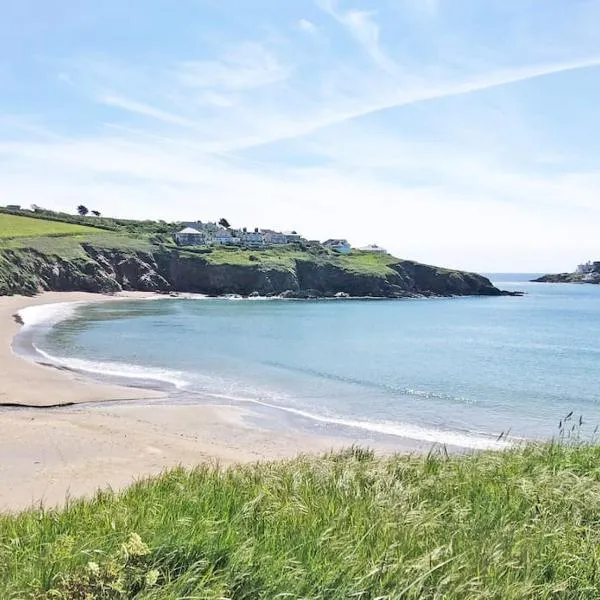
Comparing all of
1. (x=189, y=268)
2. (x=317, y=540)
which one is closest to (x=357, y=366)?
(x=317, y=540)

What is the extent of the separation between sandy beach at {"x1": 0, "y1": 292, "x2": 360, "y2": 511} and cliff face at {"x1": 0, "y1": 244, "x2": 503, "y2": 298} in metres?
57.8

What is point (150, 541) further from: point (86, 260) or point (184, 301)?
point (86, 260)

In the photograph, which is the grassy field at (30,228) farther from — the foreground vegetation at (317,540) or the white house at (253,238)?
the foreground vegetation at (317,540)

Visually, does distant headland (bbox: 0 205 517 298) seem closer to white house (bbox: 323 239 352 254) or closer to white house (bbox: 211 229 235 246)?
white house (bbox: 211 229 235 246)

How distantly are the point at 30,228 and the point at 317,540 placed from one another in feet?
364

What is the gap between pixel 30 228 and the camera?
104 meters

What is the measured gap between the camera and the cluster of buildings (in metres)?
136

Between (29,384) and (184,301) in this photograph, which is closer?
(29,384)

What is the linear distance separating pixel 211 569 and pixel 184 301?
9052 cm

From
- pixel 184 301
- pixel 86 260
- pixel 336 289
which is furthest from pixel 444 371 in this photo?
pixel 336 289

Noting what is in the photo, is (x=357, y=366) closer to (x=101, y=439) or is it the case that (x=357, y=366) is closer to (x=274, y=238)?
(x=101, y=439)

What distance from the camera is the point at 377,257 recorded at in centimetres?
13700

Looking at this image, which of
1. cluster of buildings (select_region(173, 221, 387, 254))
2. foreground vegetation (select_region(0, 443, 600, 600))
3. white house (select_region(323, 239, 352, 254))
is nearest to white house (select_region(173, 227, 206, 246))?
cluster of buildings (select_region(173, 221, 387, 254))

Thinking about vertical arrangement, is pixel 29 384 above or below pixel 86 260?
below
